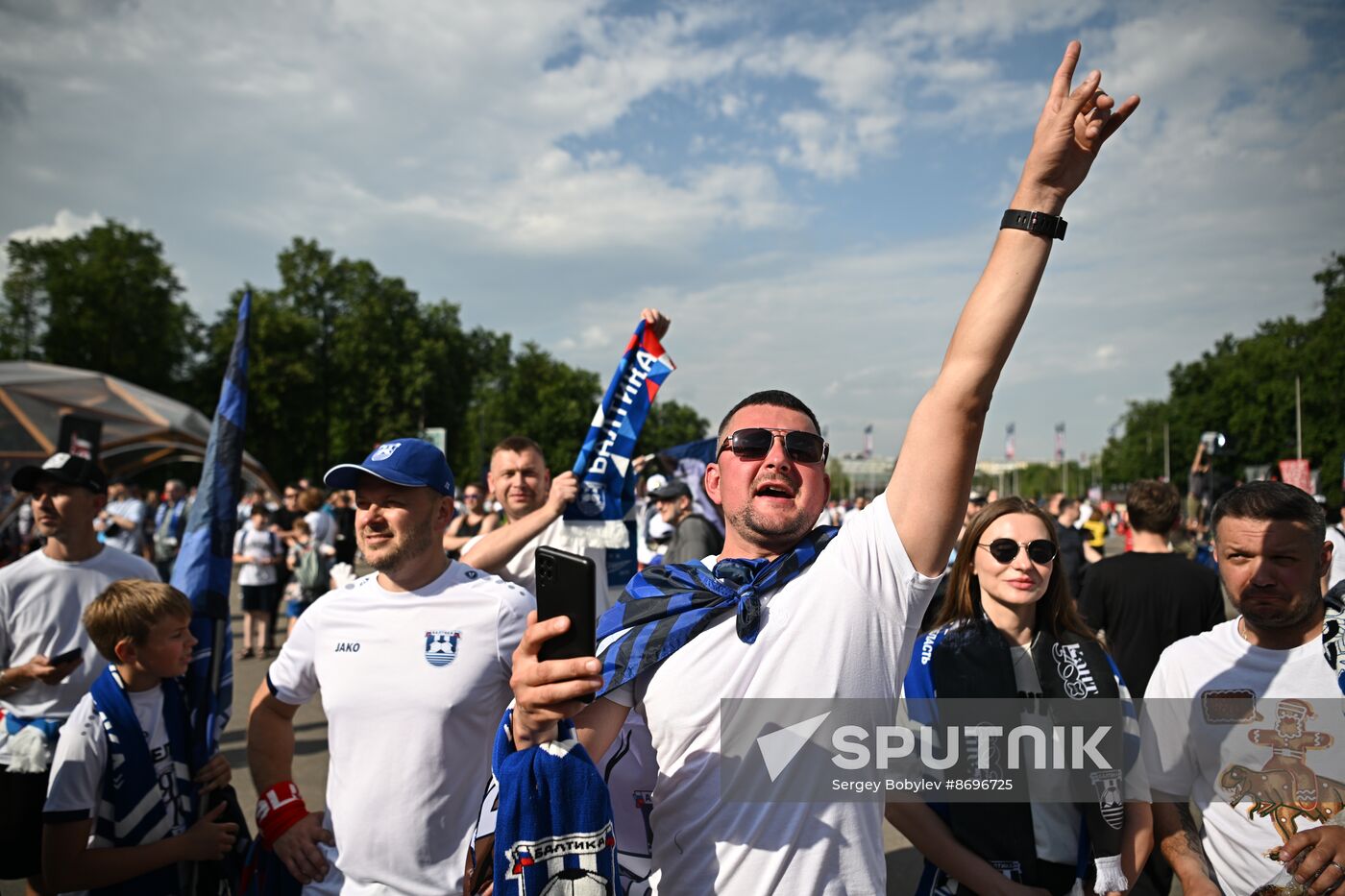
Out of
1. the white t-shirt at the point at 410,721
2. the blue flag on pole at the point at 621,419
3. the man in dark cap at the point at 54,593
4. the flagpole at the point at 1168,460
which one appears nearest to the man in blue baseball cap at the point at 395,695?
the white t-shirt at the point at 410,721

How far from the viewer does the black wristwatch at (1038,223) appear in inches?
73.9

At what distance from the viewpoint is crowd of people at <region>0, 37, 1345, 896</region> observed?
1857 millimetres

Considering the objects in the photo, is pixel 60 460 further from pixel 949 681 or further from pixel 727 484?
pixel 949 681

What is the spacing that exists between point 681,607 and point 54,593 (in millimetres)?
3948

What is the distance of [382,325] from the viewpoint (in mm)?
52594

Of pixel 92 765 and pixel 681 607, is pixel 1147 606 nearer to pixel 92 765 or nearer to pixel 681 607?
pixel 681 607

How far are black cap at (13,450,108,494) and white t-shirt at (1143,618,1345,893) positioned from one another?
4879 millimetres

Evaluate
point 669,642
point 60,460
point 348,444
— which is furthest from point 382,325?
point 669,642

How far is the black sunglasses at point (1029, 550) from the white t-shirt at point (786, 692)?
1.23 metres

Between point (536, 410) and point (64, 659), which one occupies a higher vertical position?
point (536, 410)

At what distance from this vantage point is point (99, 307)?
43375 millimetres

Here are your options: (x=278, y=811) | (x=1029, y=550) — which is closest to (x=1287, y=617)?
(x=1029, y=550)

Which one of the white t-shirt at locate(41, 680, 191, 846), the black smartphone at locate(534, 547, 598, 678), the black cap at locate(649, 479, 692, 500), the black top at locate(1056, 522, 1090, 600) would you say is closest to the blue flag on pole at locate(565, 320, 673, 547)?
the white t-shirt at locate(41, 680, 191, 846)

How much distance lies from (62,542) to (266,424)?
47.3 meters
